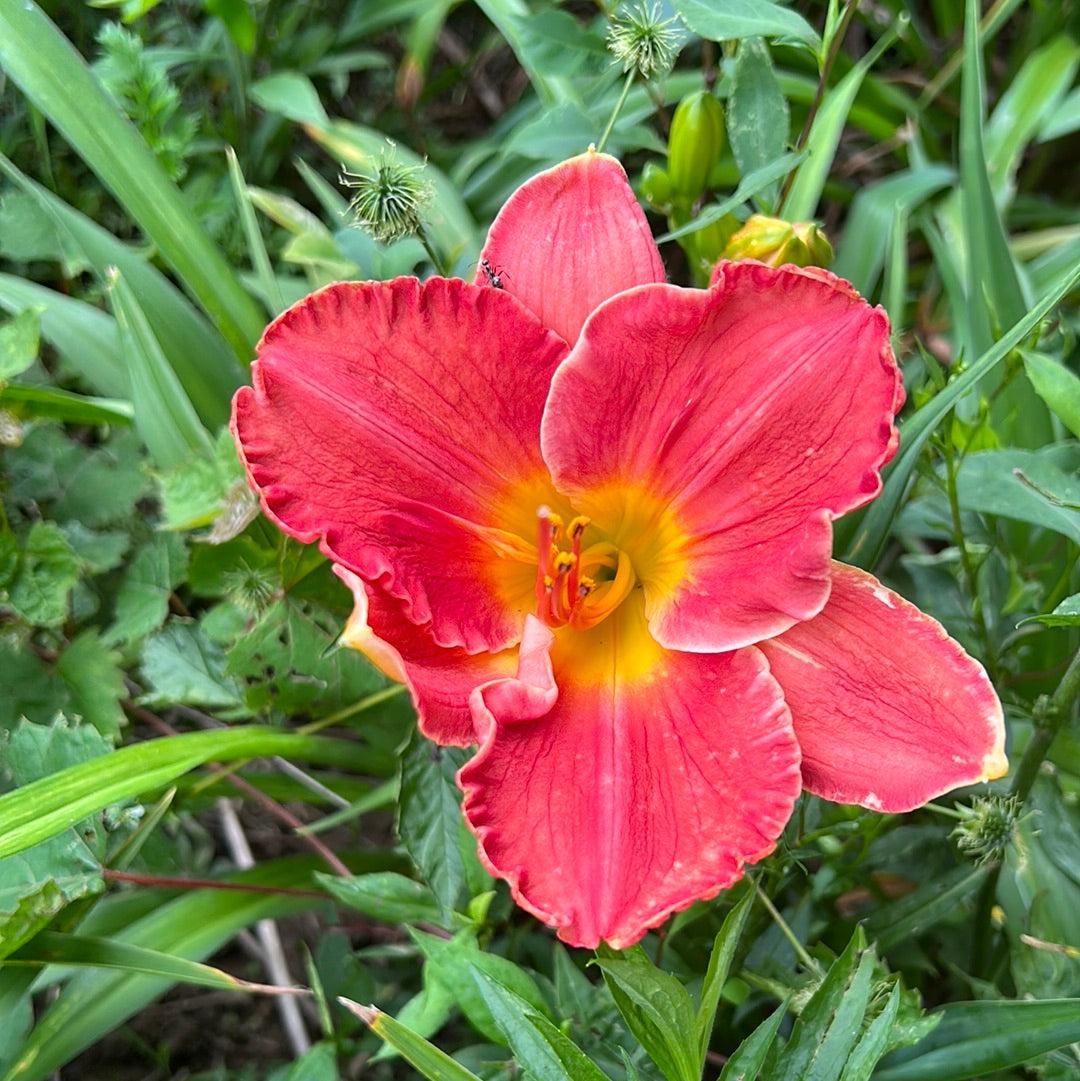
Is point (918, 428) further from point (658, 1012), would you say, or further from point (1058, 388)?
point (658, 1012)

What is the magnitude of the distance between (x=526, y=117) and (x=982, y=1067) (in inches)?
56.5

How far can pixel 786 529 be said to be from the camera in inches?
29.6

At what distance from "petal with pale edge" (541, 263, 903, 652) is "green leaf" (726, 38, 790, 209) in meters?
0.31

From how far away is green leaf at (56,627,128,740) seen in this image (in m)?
1.07

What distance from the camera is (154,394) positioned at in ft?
3.44

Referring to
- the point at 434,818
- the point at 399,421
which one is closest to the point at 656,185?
the point at 399,421

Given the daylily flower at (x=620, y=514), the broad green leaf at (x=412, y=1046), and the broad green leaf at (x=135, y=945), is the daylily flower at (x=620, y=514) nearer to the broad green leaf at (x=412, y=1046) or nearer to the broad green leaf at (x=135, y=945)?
the broad green leaf at (x=412, y=1046)

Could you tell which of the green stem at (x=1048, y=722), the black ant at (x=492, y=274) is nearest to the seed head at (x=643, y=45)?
the black ant at (x=492, y=274)

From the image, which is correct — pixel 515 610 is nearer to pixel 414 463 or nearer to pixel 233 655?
pixel 414 463

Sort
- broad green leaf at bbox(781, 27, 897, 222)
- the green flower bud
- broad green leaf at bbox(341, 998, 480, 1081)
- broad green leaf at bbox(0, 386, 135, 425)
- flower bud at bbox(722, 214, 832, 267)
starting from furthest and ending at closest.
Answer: broad green leaf at bbox(781, 27, 897, 222) < broad green leaf at bbox(0, 386, 135, 425) < the green flower bud < flower bud at bbox(722, 214, 832, 267) < broad green leaf at bbox(341, 998, 480, 1081)

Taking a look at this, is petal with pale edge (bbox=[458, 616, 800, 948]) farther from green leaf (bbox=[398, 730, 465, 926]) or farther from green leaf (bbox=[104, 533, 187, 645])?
green leaf (bbox=[104, 533, 187, 645])

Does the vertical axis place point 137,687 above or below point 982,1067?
above

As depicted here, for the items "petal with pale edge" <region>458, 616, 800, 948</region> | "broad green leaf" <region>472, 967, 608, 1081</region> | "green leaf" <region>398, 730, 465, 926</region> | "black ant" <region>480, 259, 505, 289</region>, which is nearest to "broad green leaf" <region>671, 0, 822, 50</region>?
"black ant" <region>480, 259, 505, 289</region>

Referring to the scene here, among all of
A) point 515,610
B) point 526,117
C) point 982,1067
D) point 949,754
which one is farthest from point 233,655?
point 526,117
